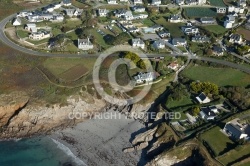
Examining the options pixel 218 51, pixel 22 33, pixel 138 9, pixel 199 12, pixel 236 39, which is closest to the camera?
pixel 218 51

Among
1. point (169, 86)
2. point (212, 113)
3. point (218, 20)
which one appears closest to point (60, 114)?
point (169, 86)

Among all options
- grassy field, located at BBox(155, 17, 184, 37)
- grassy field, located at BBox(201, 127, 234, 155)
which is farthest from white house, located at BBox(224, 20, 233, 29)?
grassy field, located at BBox(201, 127, 234, 155)

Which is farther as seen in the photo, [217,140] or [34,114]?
[34,114]

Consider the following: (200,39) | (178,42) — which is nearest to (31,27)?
(178,42)

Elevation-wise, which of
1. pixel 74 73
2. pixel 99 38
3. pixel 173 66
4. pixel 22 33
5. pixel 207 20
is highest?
pixel 22 33

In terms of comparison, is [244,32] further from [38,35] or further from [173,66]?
[38,35]

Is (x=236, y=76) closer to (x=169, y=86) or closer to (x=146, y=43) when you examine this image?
(x=169, y=86)
